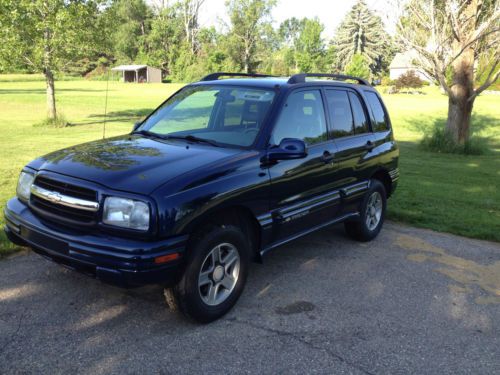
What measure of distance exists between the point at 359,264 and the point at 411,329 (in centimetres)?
142

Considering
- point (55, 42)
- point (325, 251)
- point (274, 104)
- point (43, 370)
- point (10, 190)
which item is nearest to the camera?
point (43, 370)

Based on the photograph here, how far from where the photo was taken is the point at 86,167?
148 inches

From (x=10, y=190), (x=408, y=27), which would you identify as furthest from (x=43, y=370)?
(x=408, y=27)

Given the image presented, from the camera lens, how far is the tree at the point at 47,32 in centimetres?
1670

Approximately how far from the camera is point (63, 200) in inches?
142

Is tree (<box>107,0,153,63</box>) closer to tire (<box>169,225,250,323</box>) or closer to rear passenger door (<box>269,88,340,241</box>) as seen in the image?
rear passenger door (<box>269,88,340,241</box>)

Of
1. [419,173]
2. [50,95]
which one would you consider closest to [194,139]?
[419,173]

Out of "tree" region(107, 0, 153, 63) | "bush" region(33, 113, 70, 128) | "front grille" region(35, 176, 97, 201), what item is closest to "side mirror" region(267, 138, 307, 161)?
"front grille" region(35, 176, 97, 201)

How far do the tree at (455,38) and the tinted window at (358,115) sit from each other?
390 inches

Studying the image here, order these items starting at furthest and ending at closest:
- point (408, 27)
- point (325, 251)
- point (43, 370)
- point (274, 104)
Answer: point (408, 27)
point (325, 251)
point (274, 104)
point (43, 370)

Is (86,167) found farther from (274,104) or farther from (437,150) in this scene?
(437,150)

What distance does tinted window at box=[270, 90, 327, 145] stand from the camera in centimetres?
453

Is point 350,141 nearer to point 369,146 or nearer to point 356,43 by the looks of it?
point 369,146

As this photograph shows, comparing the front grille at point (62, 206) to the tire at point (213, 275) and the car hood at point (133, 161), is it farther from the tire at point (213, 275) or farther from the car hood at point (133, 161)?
the tire at point (213, 275)
